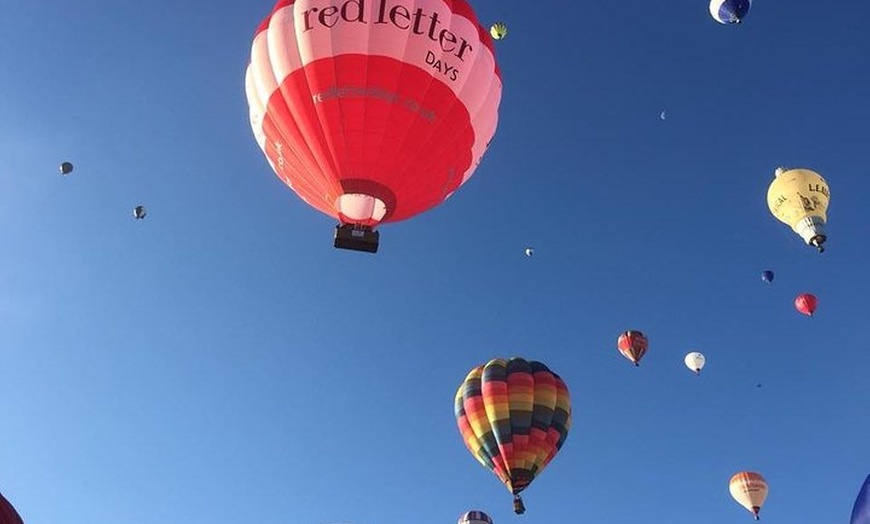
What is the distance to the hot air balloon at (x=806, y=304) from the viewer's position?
27375mm

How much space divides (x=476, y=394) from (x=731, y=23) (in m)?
11.7

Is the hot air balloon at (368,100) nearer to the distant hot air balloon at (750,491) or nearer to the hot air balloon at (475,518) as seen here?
the hot air balloon at (475,518)

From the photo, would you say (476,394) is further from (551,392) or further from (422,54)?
(422,54)

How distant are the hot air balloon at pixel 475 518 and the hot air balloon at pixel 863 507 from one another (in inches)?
812

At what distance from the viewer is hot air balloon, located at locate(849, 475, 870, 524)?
6.56 m

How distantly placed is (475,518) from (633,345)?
7.52 metres

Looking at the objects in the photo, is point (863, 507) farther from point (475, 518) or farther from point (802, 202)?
point (475, 518)

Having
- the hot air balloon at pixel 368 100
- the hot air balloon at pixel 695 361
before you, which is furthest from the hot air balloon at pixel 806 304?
the hot air balloon at pixel 368 100

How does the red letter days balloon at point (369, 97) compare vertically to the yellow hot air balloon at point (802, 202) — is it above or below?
below

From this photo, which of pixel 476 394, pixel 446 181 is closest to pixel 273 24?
pixel 446 181

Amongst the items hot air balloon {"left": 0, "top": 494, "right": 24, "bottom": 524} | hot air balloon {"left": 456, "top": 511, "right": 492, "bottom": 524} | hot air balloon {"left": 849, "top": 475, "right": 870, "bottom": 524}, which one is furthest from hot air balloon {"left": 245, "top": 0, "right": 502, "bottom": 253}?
hot air balloon {"left": 456, "top": 511, "right": 492, "bottom": 524}

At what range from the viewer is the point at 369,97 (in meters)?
12.8

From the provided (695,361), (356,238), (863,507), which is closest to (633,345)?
(695,361)

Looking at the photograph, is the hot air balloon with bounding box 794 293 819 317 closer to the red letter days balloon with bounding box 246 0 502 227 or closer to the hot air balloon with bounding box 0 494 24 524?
the red letter days balloon with bounding box 246 0 502 227
